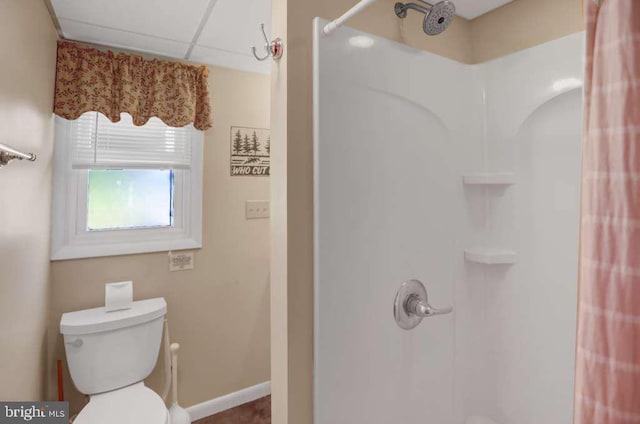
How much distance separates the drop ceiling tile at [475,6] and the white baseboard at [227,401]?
256cm

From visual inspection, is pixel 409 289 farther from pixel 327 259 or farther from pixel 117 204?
pixel 117 204

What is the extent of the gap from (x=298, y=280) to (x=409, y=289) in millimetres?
487

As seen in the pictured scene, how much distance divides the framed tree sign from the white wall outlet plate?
24.0 inches

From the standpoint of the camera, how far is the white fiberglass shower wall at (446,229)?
3.54ft

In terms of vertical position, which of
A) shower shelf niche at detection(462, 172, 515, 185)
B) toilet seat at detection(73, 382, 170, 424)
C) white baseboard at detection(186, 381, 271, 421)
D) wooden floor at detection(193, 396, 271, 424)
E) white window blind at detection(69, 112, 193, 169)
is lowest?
wooden floor at detection(193, 396, 271, 424)

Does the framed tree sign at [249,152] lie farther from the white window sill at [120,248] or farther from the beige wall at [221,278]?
the white window sill at [120,248]

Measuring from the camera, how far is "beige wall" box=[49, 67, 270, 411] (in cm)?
199

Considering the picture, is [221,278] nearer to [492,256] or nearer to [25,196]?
[25,196]

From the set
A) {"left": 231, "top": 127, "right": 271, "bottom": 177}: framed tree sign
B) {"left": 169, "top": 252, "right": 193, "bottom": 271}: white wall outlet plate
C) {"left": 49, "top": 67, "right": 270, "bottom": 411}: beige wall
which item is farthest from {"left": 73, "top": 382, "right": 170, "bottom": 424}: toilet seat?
{"left": 231, "top": 127, "right": 271, "bottom": 177}: framed tree sign

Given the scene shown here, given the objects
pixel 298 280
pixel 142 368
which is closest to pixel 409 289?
pixel 298 280

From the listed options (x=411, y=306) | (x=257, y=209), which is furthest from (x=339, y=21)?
(x=257, y=209)

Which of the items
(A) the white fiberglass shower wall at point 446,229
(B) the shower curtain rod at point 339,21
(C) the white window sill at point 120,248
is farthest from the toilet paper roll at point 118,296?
(B) the shower curtain rod at point 339,21

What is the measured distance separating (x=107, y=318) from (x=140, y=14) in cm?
151

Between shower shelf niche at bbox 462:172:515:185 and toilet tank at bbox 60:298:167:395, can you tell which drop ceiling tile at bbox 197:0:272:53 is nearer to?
shower shelf niche at bbox 462:172:515:185
